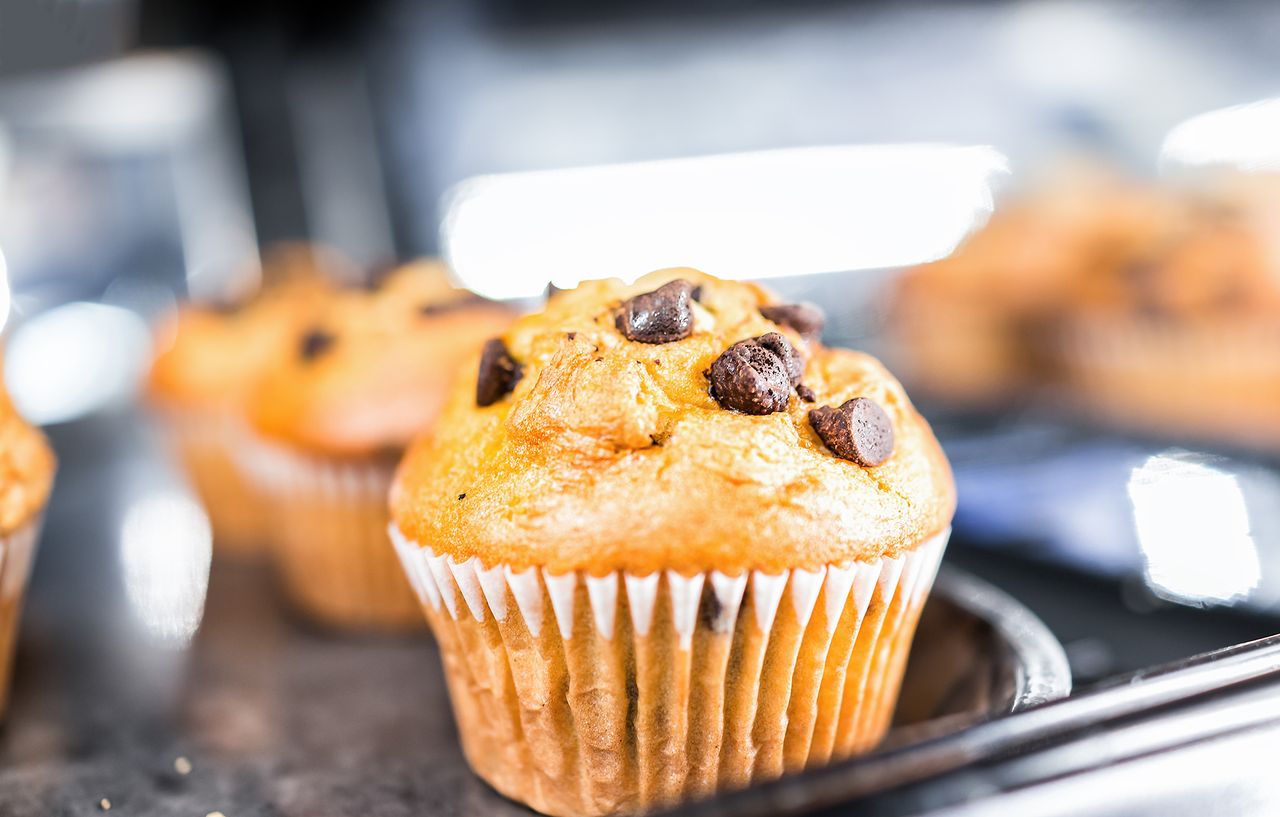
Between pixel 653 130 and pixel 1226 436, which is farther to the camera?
pixel 653 130

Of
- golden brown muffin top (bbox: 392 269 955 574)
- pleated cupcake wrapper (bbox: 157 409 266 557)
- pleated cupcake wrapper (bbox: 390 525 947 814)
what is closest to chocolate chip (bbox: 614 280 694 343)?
golden brown muffin top (bbox: 392 269 955 574)

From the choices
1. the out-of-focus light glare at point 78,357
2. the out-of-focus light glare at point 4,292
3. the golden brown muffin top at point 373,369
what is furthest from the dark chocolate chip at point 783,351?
the out-of-focus light glare at point 4,292

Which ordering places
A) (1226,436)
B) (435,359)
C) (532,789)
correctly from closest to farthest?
1. (532,789)
2. (435,359)
3. (1226,436)

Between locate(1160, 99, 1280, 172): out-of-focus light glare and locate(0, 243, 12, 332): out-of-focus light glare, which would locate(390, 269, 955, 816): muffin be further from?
locate(0, 243, 12, 332): out-of-focus light glare

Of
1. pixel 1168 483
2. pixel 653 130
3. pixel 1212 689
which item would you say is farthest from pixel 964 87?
pixel 1212 689

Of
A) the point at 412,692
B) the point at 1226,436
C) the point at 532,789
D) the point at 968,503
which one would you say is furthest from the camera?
the point at 1226,436

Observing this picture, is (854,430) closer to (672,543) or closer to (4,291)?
(672,543)

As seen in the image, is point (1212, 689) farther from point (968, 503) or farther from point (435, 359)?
point (435, 359)
